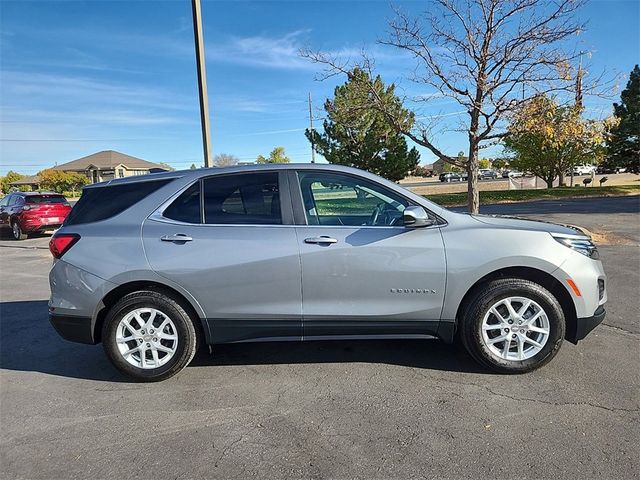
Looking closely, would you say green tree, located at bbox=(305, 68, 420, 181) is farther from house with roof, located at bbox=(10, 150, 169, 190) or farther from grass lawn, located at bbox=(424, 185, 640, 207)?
house with roof, located at bbox=(10, 150, 169, 190)

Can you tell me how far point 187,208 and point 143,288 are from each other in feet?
2.45

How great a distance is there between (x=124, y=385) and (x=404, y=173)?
899 inches

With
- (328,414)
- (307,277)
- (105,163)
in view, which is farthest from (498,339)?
(105,163)

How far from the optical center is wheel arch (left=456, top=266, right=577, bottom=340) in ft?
11.4

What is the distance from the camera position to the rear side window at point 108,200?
3.64 meters

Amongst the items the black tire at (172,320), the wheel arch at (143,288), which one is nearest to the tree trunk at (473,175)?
the wheel arch at (143,288)

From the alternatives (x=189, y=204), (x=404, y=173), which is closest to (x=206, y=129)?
(x=189, y=204)

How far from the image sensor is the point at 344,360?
12.8 ft

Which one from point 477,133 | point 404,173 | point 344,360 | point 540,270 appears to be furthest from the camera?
point 404,173

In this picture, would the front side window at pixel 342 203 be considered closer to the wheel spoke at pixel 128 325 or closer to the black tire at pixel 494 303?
the black tire at pixel 494 303

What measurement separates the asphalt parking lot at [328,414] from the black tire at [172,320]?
120 mm

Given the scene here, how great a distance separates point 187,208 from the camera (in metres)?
3.60

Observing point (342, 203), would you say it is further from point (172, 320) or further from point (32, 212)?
point (32, 212)

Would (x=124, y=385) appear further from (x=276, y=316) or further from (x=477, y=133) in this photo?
(x=477, y=133)
